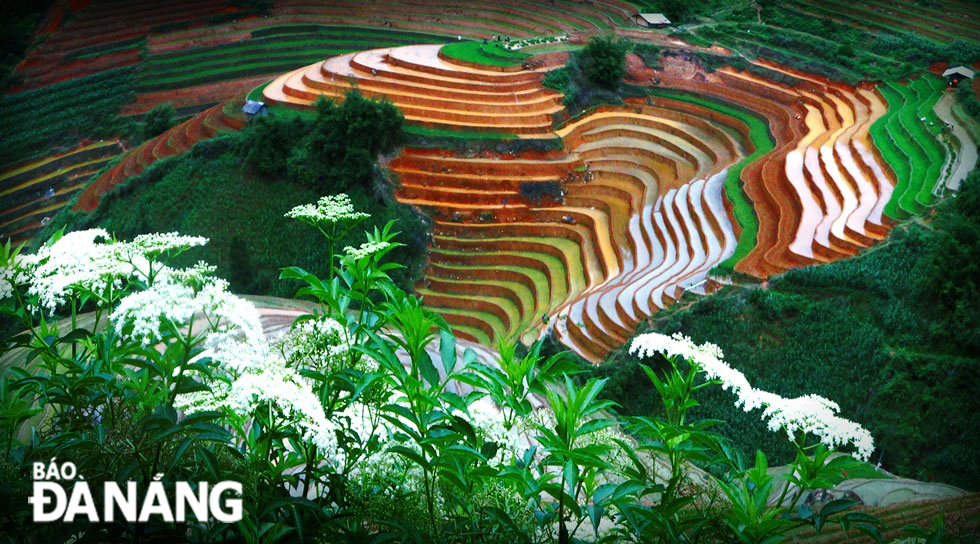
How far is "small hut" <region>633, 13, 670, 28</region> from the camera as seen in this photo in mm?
17656

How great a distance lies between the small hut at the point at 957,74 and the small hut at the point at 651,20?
6.51 m

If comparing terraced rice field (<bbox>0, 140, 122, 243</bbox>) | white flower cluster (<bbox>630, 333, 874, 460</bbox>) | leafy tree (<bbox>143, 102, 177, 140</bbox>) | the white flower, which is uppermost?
the white flower

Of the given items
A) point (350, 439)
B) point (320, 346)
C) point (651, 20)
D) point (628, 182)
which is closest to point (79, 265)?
point (320, 346)

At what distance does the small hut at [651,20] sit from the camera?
17.7 metres

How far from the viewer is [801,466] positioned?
2082 mm

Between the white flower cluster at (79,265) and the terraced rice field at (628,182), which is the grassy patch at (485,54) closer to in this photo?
the terraced rice field at (628,182)

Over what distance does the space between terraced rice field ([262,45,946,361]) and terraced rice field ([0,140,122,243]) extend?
3.72 meters

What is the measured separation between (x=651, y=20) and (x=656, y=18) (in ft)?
0.55

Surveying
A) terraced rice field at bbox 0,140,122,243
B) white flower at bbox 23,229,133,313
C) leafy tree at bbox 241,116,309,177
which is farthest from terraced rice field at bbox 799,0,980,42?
terraced rice field at bbox 0,140,122,243

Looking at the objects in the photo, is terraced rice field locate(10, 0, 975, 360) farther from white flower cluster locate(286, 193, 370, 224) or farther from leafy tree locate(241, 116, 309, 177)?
white flower cluster locate(286, 193, 370, 224)

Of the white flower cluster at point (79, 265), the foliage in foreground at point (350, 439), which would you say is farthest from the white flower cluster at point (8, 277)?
the foliage in foreground at point (350, 439)

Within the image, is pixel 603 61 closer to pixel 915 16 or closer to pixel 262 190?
pixel 915 16

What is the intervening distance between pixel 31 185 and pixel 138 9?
492 centimetres

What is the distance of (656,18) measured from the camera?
17.8 meters
